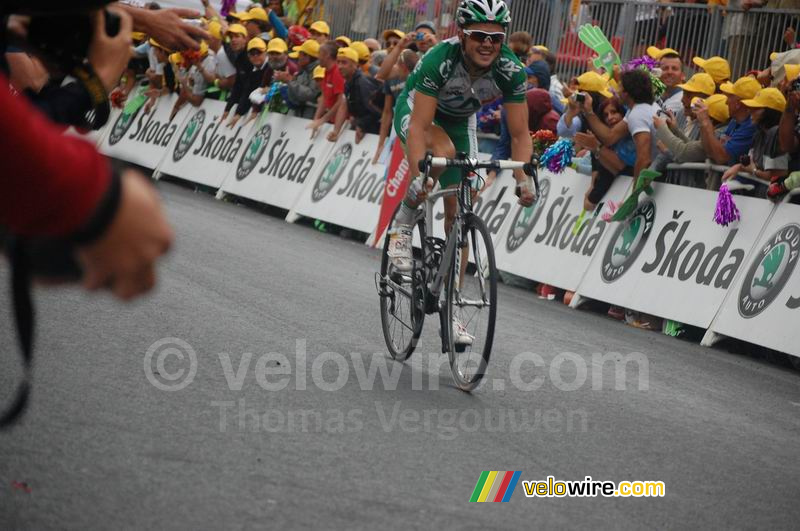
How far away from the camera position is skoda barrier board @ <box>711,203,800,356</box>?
10141mm

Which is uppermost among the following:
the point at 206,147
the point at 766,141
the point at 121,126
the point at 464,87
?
the point at 464,87

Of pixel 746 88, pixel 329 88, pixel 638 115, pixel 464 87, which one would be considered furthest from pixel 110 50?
pixel 329 88

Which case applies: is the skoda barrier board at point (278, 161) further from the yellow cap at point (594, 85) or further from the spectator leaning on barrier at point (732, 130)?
the spectator leaning on barrier at point (732, 130)

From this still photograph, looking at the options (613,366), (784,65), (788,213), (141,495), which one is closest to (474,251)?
(613,366)

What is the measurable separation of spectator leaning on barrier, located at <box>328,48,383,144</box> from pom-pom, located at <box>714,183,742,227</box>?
22.5 ft

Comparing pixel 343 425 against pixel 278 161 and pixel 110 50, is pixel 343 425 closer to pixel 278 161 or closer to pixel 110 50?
pixel 110 50

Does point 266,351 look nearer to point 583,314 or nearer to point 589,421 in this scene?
point 589,421

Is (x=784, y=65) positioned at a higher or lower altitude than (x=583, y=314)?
higher

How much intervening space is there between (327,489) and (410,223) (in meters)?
3.52

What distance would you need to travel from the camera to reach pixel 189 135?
22406 millimetres

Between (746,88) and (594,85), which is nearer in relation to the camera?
(746,88)

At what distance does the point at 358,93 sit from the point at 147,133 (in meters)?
7.92

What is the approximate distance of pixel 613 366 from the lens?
8.83 meters

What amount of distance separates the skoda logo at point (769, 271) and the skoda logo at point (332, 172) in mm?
7949
